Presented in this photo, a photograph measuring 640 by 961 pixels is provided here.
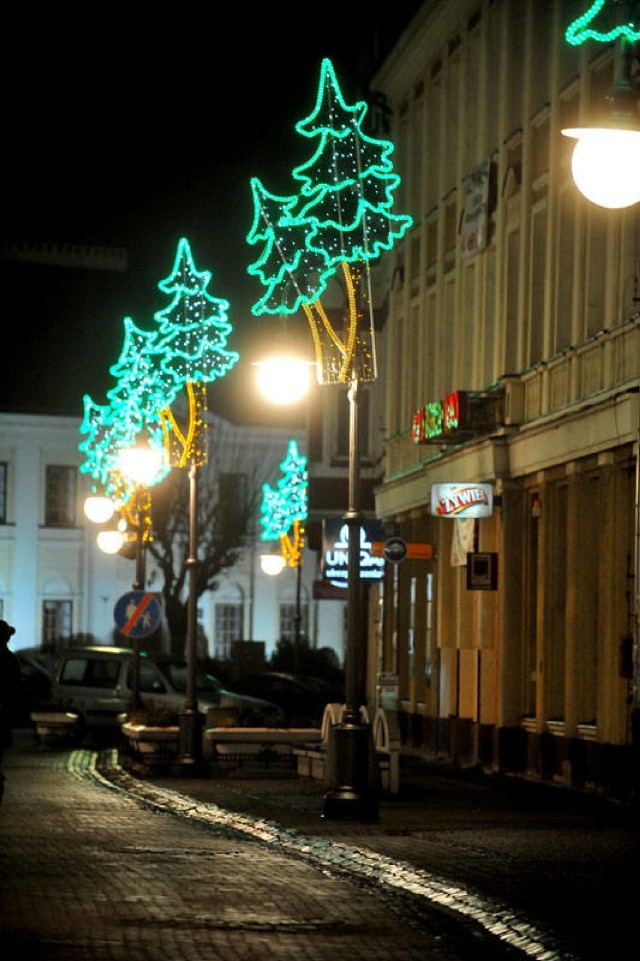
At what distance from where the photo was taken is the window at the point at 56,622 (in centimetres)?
6856

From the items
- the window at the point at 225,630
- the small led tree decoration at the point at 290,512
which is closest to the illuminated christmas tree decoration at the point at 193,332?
the small led tree decoration at the point at 290,512

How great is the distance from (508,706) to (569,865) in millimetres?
13886

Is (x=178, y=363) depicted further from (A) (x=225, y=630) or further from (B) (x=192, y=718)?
(A) (x=225, y=630)

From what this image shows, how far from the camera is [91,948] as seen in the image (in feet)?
34.9

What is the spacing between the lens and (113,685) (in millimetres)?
41844

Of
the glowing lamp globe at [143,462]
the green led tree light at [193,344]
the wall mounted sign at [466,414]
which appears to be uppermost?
the green led tree light at [193,344]

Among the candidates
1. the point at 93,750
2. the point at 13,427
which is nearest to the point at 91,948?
the point at 93,750

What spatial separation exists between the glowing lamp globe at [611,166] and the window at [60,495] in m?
62.4

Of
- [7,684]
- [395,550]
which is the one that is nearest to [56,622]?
[395,550]

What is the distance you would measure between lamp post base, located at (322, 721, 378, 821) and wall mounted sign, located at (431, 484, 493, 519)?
1026cm

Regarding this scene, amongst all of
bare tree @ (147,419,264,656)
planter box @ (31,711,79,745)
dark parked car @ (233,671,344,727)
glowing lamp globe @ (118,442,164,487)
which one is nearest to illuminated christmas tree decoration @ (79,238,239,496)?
glowing lamp globe @ (118,442,164,487)

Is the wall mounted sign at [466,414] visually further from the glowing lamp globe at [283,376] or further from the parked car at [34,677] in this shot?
the parked car at [34,677]

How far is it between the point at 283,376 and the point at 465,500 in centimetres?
892

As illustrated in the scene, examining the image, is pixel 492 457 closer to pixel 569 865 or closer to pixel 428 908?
pixel 569 865
